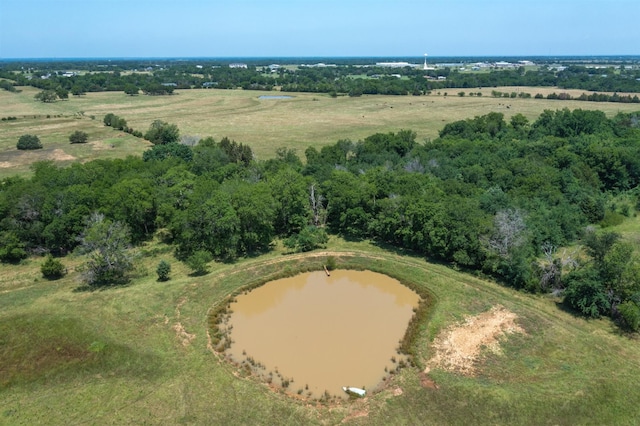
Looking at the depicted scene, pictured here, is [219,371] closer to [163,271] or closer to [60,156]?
[163,271]

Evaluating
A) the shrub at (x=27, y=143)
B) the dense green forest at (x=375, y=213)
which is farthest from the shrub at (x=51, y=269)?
the shrub at (x=27, y=143)

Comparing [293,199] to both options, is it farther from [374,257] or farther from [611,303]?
[611,303]

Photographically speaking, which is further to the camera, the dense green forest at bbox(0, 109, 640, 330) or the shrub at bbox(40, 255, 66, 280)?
the shrub at bbox(40, 255, 66, 280)

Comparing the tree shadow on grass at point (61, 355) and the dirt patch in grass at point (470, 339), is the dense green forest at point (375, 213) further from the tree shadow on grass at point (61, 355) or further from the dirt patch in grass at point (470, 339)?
the tree shadow on grass at point (61, 355)

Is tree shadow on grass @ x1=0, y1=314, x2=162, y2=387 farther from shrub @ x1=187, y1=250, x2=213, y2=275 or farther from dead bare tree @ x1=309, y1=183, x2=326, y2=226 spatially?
dead bare tree @ x1=309, y1=183, x2=326, y2=226

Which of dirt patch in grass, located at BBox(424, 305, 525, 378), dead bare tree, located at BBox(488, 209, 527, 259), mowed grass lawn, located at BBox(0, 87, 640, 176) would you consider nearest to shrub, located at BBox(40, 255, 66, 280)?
dirt patch in grass, located at BBox(424, 305, 525, 378)

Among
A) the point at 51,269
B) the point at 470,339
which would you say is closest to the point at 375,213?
the point at 470,339

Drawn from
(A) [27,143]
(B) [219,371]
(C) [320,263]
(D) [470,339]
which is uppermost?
(A) [27,143]

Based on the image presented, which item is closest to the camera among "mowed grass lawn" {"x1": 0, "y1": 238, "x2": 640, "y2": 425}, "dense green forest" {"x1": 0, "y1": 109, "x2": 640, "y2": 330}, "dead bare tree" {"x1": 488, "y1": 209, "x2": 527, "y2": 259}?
"mowed grass lawn" {"x1": 0, "y1": 238, "x2": 640, "y2": 425}
